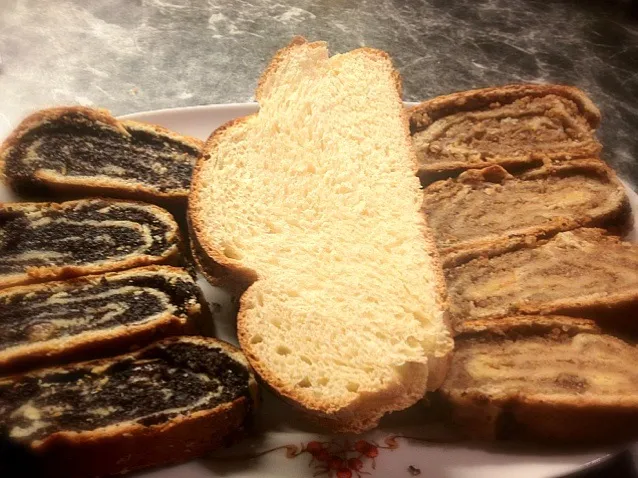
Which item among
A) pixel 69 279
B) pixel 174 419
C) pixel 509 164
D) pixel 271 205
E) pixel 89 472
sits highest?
pixel 509 164

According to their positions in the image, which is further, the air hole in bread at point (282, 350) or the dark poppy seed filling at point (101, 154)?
the dark poppy seed filling at point (101, 154)

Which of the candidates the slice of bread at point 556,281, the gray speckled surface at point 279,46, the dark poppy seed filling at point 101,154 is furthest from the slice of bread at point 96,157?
the slice of bread at point 556,281

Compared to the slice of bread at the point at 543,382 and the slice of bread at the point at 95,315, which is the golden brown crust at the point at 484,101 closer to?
the slice of bread at the point at 543,382

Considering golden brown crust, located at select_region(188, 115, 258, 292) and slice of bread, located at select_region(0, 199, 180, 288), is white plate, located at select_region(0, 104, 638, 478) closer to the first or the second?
golden brown crust, located at select_region(188, 115, 258, 292)

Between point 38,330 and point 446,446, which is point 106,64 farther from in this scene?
point 446,446

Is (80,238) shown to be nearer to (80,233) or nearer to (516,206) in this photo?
(80,233)

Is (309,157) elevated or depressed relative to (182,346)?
elevated

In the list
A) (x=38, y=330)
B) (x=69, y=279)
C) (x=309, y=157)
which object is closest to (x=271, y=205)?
(x=309, y=157)
